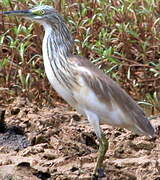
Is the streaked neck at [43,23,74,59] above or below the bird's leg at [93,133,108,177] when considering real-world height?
above

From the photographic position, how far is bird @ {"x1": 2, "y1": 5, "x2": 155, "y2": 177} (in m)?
5.08

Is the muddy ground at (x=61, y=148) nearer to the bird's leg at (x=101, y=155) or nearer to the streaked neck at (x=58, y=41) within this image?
the bird's leg at (x=101, y=155)

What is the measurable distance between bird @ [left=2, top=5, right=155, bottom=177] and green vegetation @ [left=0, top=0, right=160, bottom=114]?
1.27 m

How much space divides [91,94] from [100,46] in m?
2.06

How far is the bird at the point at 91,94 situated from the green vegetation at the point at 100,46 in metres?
1.27

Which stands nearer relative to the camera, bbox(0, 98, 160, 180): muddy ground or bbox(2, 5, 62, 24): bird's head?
bbox(0, 98, 160, 180): muddy ground

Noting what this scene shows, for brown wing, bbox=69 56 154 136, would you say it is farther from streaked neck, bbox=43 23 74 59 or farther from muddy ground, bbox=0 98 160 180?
muddy ground, bbox=0 98 160 180

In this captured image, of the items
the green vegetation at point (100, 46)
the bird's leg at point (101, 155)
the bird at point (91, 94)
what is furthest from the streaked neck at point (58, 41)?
the green vegetation at point (100, 46)

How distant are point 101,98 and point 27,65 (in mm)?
1964

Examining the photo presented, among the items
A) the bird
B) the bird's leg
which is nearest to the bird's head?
the bird

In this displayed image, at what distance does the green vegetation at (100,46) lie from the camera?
22.5 ft

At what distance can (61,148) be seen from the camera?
18.4 feet

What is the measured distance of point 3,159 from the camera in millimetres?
5449

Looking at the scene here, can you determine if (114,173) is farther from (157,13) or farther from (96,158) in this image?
(157,13)
